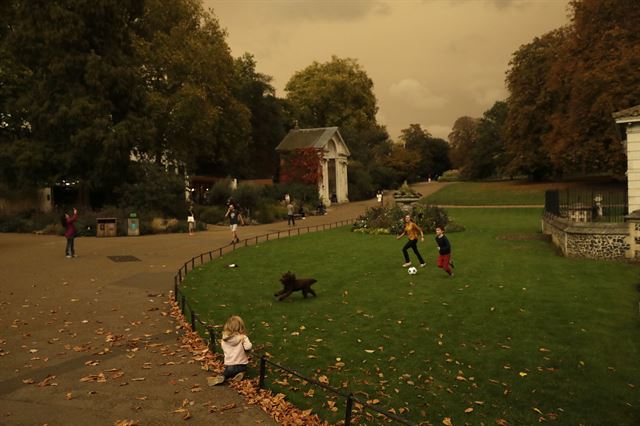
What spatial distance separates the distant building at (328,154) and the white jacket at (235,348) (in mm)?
46231

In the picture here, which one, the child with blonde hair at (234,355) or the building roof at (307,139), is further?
the building roof at (307,139)

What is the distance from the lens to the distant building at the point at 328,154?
59.0 metres

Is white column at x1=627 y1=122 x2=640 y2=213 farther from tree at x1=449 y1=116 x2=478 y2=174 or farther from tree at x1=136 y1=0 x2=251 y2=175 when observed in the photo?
tree at x1=449 y1=116 x2=478 y2=174

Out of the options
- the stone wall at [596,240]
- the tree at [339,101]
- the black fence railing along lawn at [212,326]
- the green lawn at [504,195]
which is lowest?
the black fence railing along lawn at [212,326]

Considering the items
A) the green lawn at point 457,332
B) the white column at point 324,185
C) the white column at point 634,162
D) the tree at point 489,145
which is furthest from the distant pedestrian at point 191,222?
the tree at point 489,145

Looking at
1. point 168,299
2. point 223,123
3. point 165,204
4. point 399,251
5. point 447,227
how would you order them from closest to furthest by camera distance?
point 168,299 → point 399,251 → point 447,227 → point 165,204 → point 223,123

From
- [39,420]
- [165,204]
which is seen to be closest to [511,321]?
[39,420]

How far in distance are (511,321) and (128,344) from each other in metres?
8.18

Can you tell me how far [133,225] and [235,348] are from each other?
24.7 metres

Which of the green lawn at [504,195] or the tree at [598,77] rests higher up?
the tree at [598,77]

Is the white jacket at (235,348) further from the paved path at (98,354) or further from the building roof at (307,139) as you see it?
the building roof at (307,139)

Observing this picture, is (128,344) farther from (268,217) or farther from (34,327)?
(268,217)

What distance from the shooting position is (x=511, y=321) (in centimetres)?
1171

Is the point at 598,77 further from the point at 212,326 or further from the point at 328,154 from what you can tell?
the point at 212,326
